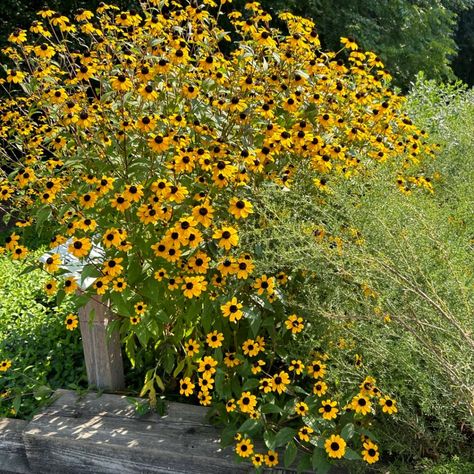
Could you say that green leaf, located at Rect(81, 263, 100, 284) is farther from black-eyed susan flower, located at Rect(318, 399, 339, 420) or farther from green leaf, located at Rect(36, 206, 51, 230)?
black-eyed susan flower, located at Rect(318, 399, 339, 420)

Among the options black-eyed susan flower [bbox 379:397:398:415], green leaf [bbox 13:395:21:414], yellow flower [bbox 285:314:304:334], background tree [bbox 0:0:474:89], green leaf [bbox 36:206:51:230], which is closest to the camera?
black-eyed susan flower [bbox 379:397:398:415]

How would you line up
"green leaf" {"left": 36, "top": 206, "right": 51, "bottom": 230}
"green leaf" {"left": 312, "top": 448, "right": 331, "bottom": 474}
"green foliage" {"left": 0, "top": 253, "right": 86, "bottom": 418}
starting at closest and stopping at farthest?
"green leaf" {"left": 312, "top": 448, "right": 331, "bottom": 474}, "green leaf" {"left": 36, "top": 206, "right": 51, "bottom": 230}, "green foliage" {"left": 0, "top": 253, "right": 86, "bottom": 418}

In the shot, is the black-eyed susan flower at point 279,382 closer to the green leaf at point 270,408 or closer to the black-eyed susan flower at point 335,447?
the green leaf at point 270,408

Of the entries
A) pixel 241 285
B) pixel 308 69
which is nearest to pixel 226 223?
pixel 241 285

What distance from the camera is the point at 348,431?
2049 millimetres

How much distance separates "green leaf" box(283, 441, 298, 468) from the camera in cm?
210

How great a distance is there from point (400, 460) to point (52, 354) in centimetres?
168

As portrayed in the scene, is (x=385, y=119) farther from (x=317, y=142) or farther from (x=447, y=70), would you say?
(x=447, y=70)

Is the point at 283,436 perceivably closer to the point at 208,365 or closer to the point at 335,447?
the point at 335,447

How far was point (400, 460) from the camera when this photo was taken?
227cm

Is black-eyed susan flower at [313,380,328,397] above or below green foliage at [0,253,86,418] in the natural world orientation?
below

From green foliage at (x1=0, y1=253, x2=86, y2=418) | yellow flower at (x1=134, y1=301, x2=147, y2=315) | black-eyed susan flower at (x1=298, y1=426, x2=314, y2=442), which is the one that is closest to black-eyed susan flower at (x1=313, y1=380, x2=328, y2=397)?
black-eyed susan flower at (x1=298, y1=426, x2=314, y2=442)

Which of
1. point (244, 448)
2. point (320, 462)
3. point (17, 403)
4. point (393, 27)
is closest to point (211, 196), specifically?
point (244, 448)

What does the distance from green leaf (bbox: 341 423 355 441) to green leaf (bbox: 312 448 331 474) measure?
0.32ft
